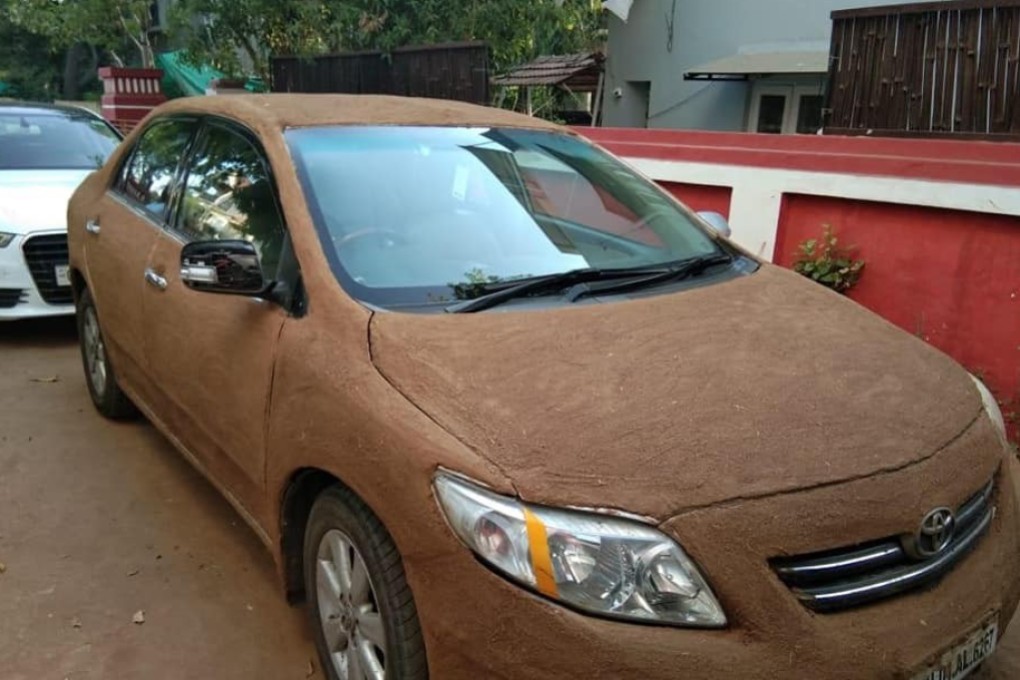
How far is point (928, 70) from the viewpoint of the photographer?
17.6 ft

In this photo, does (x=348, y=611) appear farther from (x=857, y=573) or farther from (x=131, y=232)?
(x=131, y=232)

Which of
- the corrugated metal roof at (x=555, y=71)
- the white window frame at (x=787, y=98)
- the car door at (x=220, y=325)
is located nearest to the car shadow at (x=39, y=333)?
the car door at (x=220, y=325)

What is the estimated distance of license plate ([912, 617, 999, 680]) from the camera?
193 centimetres

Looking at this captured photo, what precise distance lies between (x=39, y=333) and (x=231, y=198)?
4.08 meters

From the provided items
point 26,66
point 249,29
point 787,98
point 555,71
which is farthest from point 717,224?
point 26,66

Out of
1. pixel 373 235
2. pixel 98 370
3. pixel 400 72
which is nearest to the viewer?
pixel 373 235

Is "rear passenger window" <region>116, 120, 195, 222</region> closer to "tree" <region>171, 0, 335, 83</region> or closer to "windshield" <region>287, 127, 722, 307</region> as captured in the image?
"windshield" <region>287, 127, 722, 307</region>

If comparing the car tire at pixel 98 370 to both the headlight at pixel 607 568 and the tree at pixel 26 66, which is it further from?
the tree at pixel 26 66

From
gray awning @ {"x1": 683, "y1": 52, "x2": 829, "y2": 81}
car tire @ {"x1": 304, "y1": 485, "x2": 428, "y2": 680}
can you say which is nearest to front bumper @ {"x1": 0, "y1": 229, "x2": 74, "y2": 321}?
car tire @ {"x1": 304, "y1": 485, "x2": 428, "y2": 680}

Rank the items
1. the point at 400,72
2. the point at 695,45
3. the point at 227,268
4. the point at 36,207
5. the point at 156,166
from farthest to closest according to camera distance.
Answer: the point at 695,45, the point at 400,72, the point at 36,207, the point at 156,166, the point at 227,268

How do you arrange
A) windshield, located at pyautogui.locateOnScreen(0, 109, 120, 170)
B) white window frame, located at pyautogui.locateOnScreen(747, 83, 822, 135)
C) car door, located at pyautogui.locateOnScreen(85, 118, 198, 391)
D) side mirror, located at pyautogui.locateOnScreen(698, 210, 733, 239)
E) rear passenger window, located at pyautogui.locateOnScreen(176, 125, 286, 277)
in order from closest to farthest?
1. rear passenger window, located at pyautogui.locateOnScreen(176, 125, 286, 277)
2. side mirror, located at pyautogui.locateOnScreen(698, 210, 733, 239)
3. car door, located at pyautogui.locateOnScreen(85, 118, 198, 391)
4. windshield, located at pyautogui.locateOnScreen(0, 109, 120, 170)
5. white window frame, located at pyautogui.locateOnScreen(747, 83, 822, 135)

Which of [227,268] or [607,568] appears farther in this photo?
[227,268]

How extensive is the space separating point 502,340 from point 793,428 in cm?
77

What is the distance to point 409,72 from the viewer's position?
367 inches
